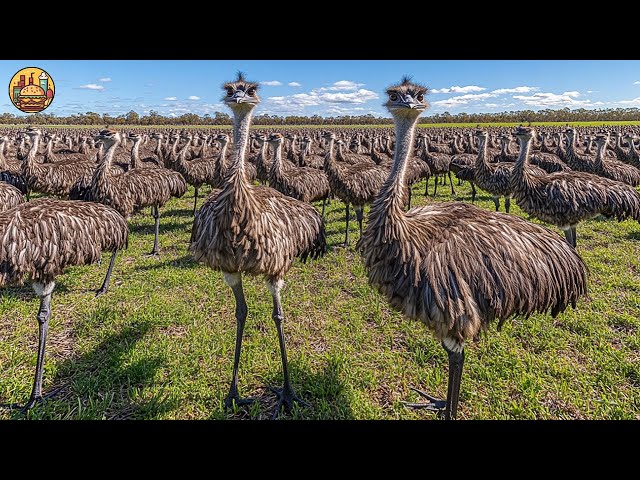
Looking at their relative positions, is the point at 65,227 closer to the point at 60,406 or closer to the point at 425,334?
the point at 60,406

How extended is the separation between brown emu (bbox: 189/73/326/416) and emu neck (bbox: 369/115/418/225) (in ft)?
3.32

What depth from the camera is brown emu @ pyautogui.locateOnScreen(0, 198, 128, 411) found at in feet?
13.2

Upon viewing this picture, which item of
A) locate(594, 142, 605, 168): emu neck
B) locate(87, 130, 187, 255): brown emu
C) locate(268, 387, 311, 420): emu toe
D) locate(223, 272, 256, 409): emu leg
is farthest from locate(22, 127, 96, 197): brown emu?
locate(594, 142, 605, 168): emu neck

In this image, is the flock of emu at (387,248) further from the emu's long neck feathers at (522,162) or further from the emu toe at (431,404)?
the emu's long neck feathers at (522,162)

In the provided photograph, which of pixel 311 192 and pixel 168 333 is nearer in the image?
pixel 168 333

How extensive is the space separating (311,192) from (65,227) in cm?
664

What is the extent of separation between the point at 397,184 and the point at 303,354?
8.62 ft

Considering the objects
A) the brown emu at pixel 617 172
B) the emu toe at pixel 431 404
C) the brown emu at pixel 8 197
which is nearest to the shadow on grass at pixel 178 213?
the brown emu at pixel 8 197

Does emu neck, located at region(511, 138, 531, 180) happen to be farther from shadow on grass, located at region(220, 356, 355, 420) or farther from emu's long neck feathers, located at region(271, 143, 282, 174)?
shadow on grass, located at region(220, 356, 355, 420)

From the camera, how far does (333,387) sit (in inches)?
171

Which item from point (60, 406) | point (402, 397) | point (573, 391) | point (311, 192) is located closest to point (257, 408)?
point (402, 397)

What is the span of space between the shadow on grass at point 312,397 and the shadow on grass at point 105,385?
2.84 ft

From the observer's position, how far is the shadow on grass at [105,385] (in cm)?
395

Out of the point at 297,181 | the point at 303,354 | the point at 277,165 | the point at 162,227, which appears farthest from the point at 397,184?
the point at 162,227
